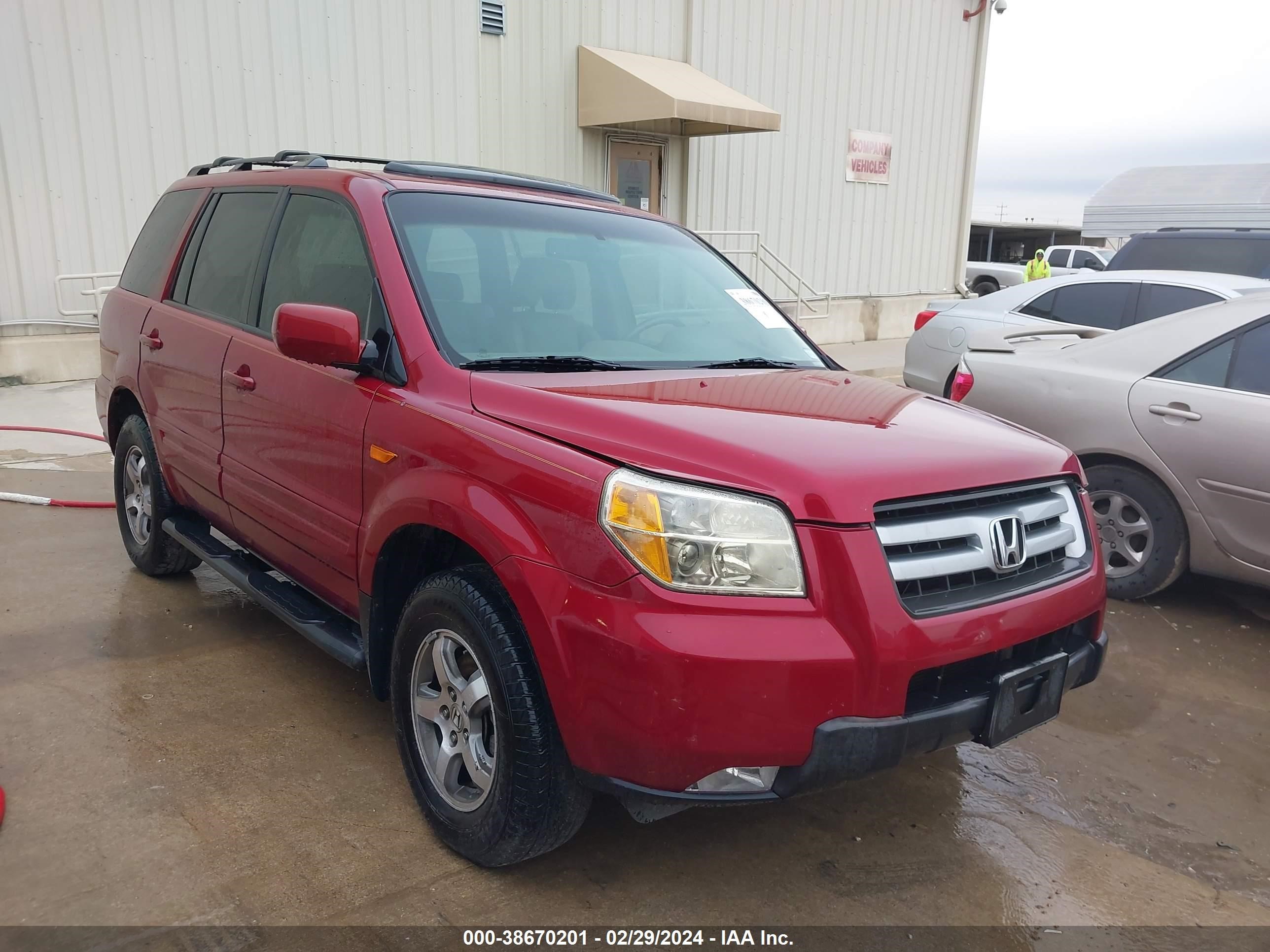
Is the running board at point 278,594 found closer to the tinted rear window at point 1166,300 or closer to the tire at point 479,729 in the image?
the tire at point 479,729

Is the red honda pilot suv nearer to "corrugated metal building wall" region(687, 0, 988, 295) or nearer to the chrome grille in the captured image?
the chrome grille

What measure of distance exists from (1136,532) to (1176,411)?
610 millimetres

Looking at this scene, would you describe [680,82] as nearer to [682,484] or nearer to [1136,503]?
[1136,503]

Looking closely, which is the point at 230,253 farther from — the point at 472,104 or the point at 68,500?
the point at 472,104

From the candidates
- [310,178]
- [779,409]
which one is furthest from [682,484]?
[310,178]

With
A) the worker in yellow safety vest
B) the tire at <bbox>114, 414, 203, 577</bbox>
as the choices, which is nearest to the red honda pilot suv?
the tire at <bbox>114, 414, 203, 577</bbox>

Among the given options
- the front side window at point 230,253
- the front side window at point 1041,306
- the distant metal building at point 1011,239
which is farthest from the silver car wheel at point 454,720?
the distant metal building at point 1011,239

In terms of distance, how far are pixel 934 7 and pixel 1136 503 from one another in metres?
15.0

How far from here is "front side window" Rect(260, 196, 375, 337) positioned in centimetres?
320

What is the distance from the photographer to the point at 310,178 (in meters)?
3.60

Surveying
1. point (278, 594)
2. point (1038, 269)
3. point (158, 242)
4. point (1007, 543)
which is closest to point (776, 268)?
point (1038, 269)

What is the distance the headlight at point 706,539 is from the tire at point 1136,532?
2.96m

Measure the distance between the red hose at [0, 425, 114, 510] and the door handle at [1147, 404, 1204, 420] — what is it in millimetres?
4834

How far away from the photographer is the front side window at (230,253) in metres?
3.82
